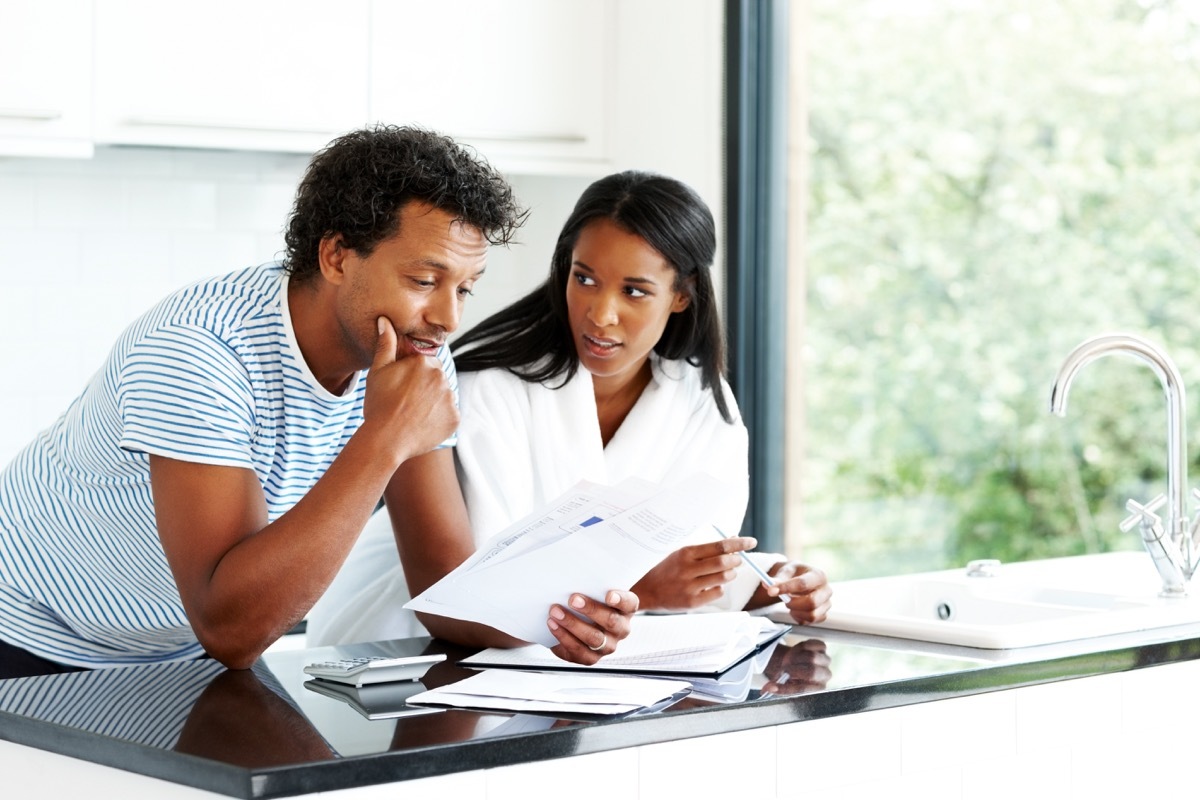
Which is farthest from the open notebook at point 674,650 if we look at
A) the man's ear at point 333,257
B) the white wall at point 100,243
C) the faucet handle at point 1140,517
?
the white wall at point 100,243

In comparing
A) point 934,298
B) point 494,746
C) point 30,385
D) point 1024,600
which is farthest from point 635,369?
point 934,298

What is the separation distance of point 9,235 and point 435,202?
1.54 meters

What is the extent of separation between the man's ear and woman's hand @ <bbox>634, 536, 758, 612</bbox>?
1.80 feet

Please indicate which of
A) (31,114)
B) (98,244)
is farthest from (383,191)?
(98,244)

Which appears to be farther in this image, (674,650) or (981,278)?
(981,278)

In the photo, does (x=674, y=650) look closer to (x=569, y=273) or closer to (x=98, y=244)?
(x=569, y=273)

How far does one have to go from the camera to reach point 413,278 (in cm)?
159

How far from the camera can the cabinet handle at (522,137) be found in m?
3.04

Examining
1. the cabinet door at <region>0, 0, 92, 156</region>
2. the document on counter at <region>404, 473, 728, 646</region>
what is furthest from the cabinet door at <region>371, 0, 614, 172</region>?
the document on counter at <region>404, 473, 728, 646</region>

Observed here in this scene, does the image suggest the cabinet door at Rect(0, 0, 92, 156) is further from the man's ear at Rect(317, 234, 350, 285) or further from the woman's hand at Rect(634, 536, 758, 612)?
the woman's hand at Rect(634, 536, 758, 612)

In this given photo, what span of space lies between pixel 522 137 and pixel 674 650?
176 cm

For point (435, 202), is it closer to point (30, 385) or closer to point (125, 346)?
point (125, 346)

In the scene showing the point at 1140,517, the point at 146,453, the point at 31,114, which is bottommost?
the point at 1140,517

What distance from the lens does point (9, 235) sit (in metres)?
2.80
